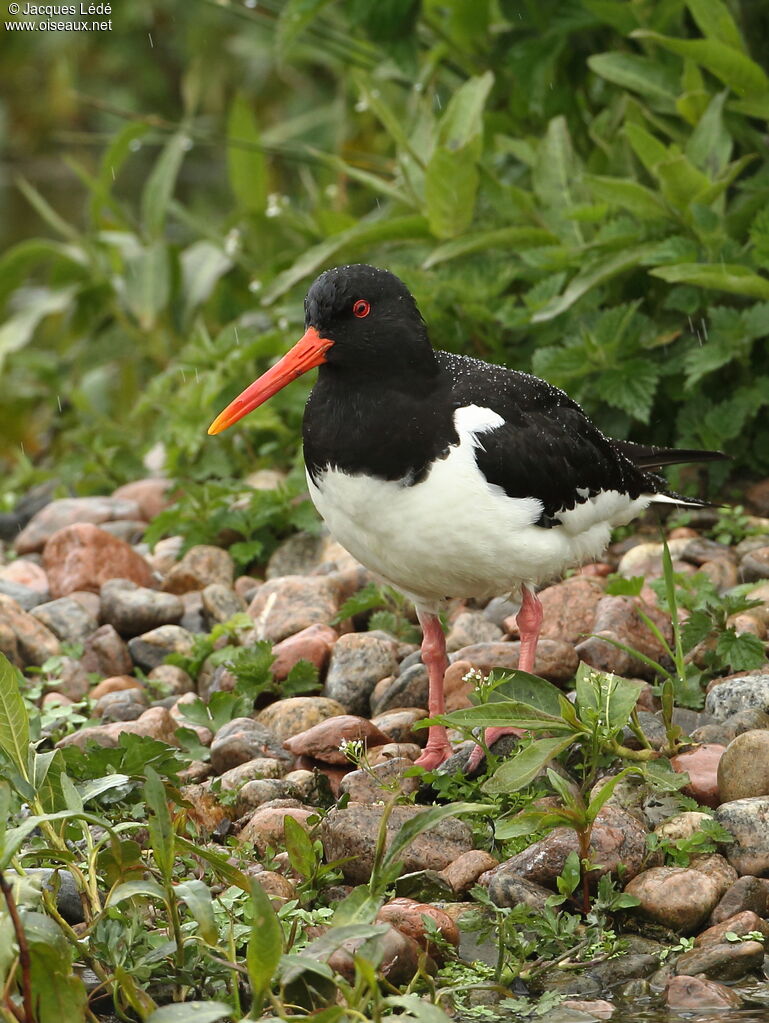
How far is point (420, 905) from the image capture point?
340cm

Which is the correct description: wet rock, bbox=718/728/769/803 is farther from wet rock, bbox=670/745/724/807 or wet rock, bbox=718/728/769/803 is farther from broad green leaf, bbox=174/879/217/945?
broad green leaf, bbox=174/879/217/945

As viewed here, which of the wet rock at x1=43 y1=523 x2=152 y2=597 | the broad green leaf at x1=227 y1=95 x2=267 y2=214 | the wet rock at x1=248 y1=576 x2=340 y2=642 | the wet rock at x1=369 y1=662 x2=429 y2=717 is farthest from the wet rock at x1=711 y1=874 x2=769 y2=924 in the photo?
the broad green leaf at x1=227 y1=95 x2=267 y2=214

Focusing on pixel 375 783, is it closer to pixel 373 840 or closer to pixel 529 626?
pixel 373 840

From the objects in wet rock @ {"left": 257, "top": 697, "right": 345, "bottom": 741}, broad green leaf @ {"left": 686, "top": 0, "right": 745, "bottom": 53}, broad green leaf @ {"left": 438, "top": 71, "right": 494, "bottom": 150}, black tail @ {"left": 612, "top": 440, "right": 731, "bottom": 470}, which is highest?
broad green leaf @ {"left": 686, "top": 0, "right": 745, "bottom": 53}

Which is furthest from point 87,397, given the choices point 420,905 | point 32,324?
point 420,905

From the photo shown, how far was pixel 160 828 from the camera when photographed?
3086 mm

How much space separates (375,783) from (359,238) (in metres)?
2.92

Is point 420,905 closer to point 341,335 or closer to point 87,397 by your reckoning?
point 341,335

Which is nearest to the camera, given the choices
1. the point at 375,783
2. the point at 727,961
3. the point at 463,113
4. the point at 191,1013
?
the point at 191,1013

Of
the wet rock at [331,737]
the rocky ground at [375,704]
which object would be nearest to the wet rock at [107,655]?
the rocky ground at [375,704]

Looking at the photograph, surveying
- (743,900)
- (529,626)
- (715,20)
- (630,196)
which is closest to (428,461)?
(529,626)

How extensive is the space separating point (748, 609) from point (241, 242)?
172 inches

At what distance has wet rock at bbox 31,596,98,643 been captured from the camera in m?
5.32

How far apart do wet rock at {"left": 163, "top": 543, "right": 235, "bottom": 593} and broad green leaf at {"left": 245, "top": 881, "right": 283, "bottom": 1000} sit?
304cm
